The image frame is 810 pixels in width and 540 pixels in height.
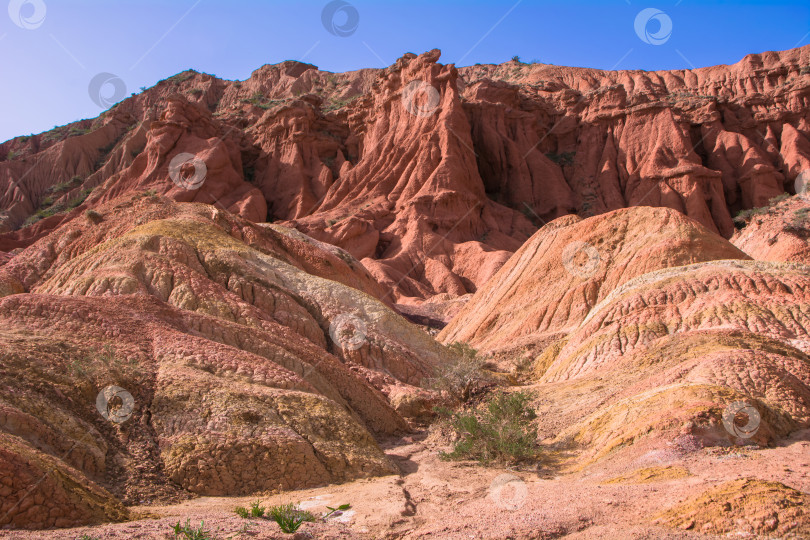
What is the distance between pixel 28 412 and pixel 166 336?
3814mm

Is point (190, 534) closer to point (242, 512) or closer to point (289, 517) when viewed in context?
point (289, 517)

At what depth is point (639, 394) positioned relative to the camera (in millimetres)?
9703

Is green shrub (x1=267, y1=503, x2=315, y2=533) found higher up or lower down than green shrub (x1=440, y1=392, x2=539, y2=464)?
lower down

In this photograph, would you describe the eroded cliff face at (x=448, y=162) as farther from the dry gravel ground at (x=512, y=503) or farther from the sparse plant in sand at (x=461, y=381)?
the dry gravel ground at (x=512, y=503)

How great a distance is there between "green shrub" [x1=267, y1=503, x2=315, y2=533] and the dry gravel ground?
0.08 metres

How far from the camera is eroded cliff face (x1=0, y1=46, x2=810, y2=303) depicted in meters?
45.6

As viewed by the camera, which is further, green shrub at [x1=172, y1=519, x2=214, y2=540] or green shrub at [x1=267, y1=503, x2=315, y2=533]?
green shrub at [x1=267, y1=503, x2=315, y2=533]

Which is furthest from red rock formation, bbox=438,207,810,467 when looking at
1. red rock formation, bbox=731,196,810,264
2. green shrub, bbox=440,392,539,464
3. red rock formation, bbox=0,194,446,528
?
red rock formation, bbox=731,196,810,264

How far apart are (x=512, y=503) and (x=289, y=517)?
2.32m

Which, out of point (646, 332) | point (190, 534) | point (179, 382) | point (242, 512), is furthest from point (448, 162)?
point (190, 534)

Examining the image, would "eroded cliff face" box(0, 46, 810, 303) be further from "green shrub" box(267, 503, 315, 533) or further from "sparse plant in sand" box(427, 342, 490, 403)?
"green shrub" box(267, 503, 315, 533)

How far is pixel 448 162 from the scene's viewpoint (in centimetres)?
4781

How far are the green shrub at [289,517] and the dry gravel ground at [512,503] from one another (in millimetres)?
81

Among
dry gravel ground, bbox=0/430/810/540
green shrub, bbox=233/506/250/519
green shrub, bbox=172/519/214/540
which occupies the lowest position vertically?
dry gravel ground, bbox=0/430/810/540
